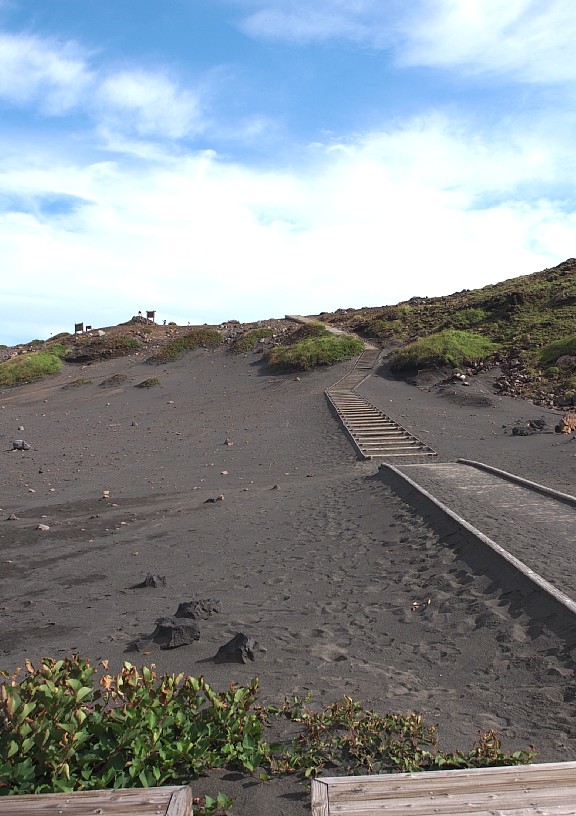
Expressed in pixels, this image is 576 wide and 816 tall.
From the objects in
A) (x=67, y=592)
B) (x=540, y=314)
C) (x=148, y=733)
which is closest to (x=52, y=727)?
(x=148, y=733)

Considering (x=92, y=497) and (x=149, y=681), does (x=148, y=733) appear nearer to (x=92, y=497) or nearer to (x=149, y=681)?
(x=149, y=681)

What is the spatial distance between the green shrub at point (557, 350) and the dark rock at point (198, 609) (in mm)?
21330

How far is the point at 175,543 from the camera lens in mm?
9242

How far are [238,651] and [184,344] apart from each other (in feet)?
104

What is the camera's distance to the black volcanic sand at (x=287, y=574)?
14.6ft

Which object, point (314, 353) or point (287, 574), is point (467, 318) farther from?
point (287, 574)

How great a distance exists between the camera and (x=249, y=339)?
35094mm

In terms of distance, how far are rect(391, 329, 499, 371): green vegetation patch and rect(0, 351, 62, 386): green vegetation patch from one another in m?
17.9

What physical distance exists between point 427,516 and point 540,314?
2672cm

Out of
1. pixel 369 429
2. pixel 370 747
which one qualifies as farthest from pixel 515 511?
pixel 369 429

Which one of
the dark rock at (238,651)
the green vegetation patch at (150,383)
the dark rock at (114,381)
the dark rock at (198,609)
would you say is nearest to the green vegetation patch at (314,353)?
the green vegetation patch at (150,383)

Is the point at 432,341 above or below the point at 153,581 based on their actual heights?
above

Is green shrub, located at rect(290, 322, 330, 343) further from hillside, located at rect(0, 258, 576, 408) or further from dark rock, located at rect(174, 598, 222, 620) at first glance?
dark rock, located at rect(174, 598, 222, 620)

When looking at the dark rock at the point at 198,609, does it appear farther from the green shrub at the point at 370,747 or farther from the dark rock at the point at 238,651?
the green shrub at the point at 370,747
